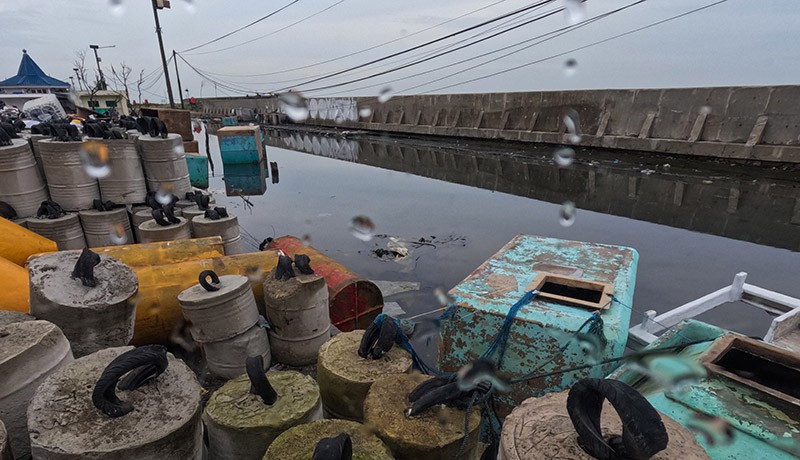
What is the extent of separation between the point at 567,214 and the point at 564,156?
8047 mm

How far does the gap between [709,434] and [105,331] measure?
3721mm

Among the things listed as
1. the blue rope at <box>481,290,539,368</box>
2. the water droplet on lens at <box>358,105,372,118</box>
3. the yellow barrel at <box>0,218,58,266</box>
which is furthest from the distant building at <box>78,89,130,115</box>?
the blue rope at <box>481,290,539,368</box>

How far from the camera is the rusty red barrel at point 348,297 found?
476 cm

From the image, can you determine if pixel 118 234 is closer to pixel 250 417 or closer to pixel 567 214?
pixel 250 417

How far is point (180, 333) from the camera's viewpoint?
157 inches

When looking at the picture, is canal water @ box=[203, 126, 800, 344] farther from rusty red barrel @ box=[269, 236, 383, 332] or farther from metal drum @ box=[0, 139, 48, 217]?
metal drum @ box=[0, 139, 48, 217]

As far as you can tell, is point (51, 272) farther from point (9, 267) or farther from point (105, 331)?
point (9, 267)

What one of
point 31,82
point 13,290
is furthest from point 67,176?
point 31,82

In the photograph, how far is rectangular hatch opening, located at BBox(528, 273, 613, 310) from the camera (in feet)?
10.3

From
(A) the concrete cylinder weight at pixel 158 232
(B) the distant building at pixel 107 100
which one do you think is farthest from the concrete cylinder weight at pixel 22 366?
(B) the distant building at pixel 107 100

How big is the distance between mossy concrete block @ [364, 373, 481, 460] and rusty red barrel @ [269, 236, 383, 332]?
265 cm

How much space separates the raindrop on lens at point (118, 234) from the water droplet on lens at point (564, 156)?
48.4 ft

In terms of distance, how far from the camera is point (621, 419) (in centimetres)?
121

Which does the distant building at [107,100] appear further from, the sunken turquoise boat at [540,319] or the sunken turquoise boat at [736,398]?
the sunken turquoise boat at [736,398]
